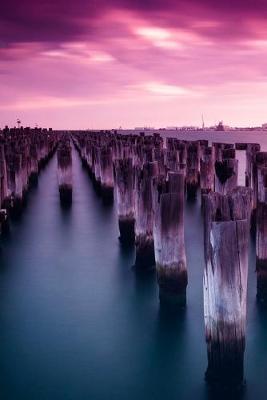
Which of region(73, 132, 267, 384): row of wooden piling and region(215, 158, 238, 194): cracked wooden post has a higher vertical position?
region(215, 158, 238, 194): cracked wooden post

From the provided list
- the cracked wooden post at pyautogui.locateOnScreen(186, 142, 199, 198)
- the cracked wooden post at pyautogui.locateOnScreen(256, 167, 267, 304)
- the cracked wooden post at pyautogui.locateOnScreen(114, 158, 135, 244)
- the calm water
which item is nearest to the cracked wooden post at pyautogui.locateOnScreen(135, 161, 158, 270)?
the calm water

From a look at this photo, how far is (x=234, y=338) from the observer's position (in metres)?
4.23

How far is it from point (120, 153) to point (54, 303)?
14397mm

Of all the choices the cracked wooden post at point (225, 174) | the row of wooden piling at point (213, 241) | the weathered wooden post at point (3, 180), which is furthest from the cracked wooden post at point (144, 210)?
the weathered wooden post at point (3, 180)

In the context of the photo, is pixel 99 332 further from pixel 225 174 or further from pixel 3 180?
pixel 3 180

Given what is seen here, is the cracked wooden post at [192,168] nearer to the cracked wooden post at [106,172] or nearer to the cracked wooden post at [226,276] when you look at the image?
the cracked wooden post at [106,172]

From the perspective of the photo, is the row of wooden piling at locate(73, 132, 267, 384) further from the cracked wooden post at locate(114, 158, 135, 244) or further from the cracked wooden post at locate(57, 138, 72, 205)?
the cracked wooden post at locate(57, 138, 72, 205)

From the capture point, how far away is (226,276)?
4055mm

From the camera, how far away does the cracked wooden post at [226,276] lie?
157 inches

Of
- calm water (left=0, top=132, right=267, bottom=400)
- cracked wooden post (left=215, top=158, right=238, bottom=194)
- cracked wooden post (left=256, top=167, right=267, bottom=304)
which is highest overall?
cracked wooden post (left=215, top=158, right=238, bottom=194)

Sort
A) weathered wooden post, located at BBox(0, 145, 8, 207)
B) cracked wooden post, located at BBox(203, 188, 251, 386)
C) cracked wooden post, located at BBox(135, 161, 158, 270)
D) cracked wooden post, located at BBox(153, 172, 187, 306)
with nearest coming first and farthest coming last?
cracked wooden post, located at BBox(203, 188, 251, 386) → cracked wooden post, located at BBox(153, 172, 187, 306) → cracked wooden post, located at BBox(135, 161, 158, 270) → weathered wooden post, located at BBox(0, 145, 8, 207)

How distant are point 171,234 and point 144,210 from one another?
4.06 feet

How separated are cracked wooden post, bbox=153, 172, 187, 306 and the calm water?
513 mm

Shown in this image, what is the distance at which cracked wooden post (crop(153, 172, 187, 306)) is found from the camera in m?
5.67
